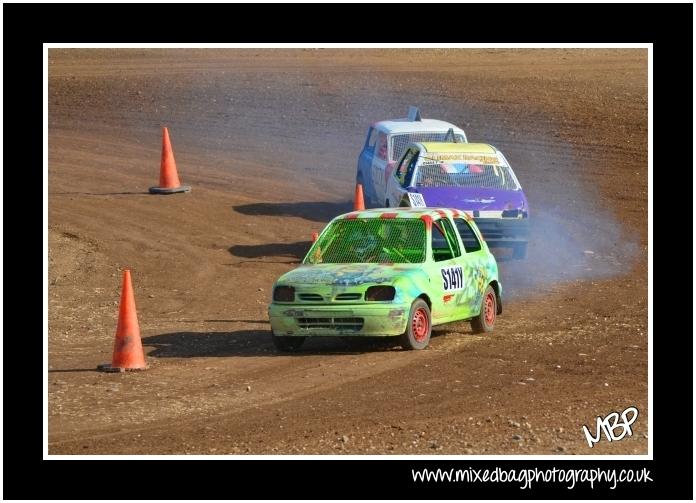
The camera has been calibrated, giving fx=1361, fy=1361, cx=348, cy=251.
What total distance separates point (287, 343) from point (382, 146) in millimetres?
9600

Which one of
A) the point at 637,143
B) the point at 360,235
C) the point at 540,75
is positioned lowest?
the point at 360,235

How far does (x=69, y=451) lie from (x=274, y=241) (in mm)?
12128

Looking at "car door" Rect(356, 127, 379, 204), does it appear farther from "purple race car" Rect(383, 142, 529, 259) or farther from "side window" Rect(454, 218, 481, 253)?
"side window" Rect(454, 218, 481, 253)

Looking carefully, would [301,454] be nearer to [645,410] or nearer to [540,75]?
[645,410]

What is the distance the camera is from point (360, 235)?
48.5 feet

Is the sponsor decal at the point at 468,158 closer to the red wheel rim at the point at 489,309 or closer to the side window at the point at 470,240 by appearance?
the side window at the point at 470,240

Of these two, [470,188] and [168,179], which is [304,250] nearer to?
[470,188]

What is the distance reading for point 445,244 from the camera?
49.3 feet

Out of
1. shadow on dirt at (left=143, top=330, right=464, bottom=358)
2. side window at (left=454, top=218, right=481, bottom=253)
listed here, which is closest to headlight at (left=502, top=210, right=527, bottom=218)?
side window at (left=454, top=218, right=481, bottom=253)

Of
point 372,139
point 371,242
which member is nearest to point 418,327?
point 371,242

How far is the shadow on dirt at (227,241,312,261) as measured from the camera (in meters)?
20.9

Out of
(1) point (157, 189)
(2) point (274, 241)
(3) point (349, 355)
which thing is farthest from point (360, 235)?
(1) point (157, 189)

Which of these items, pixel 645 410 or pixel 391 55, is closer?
pixel 645 410

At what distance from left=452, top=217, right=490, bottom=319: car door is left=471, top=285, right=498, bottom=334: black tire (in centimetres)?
8
